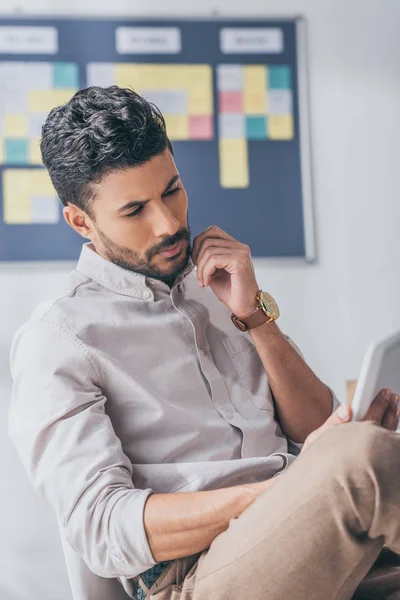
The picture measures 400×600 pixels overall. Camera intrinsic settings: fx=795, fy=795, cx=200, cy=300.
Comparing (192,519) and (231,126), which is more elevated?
(231,126)

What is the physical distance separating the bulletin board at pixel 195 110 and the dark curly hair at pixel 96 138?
0.97 m

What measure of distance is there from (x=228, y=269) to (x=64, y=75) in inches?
49.4

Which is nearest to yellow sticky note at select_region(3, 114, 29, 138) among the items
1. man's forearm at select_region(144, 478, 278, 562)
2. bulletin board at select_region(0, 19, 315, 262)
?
bulletin board at select_region(0, 19, 315, 262)

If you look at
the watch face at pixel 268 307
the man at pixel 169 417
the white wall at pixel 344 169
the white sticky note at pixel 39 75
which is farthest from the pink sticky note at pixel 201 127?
the watch face at pixel 268 307

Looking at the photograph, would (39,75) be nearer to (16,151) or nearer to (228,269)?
(16,151)

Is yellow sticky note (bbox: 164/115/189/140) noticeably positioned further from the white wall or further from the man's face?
the man's face

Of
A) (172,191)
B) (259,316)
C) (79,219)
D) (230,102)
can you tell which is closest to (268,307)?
(259,316)

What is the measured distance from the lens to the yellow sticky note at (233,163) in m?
2.49

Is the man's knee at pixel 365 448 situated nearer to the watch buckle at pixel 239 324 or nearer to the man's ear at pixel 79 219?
the watch buckle at pixel 239 324

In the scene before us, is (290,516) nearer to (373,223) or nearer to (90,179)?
(90,179)

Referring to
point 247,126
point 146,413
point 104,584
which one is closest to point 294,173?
point 247,126

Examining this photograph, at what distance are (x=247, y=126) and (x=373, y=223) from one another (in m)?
0.51

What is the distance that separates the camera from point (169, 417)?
133cm

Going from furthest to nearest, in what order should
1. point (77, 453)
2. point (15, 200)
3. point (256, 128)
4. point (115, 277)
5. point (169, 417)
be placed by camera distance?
point (256, 128) < point (15, 200) < point (115, 277) < point (169, 417) < point (77, 453)
